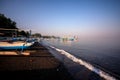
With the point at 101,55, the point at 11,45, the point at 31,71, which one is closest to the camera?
the point at 31,71

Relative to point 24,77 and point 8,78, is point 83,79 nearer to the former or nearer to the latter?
point 24,77

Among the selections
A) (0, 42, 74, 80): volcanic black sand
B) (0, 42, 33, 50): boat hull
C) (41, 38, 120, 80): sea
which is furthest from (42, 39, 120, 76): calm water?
(0, 42, 33, 50): boat hull

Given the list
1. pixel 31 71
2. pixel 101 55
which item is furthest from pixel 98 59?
pixel 31 71

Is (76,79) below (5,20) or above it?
below

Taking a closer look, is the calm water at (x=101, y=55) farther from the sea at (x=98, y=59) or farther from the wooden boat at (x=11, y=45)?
the wooden boat at (x=11, y=45)

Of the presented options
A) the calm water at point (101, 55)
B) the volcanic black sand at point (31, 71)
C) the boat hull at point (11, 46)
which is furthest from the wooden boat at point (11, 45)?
the calm water at point (101, 55)

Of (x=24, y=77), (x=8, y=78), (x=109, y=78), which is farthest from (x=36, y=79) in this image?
(x=109, y=78)

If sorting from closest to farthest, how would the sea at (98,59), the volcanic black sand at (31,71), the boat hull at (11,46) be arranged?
the volcanic black sand at (31,71)
the sea at (98,59)
the boat hull at (11,46)

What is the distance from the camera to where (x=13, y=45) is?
67.5 feet

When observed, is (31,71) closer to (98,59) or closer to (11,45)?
(11,45)

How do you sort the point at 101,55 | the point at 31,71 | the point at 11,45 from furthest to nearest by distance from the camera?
the point at 101,55
the point at 11,45
the point at 31,71

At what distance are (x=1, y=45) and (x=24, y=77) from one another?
1259cm

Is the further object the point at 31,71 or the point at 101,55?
the point at 101,55

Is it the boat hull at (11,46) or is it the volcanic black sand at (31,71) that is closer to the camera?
the volcanic black sand at (31,71)
